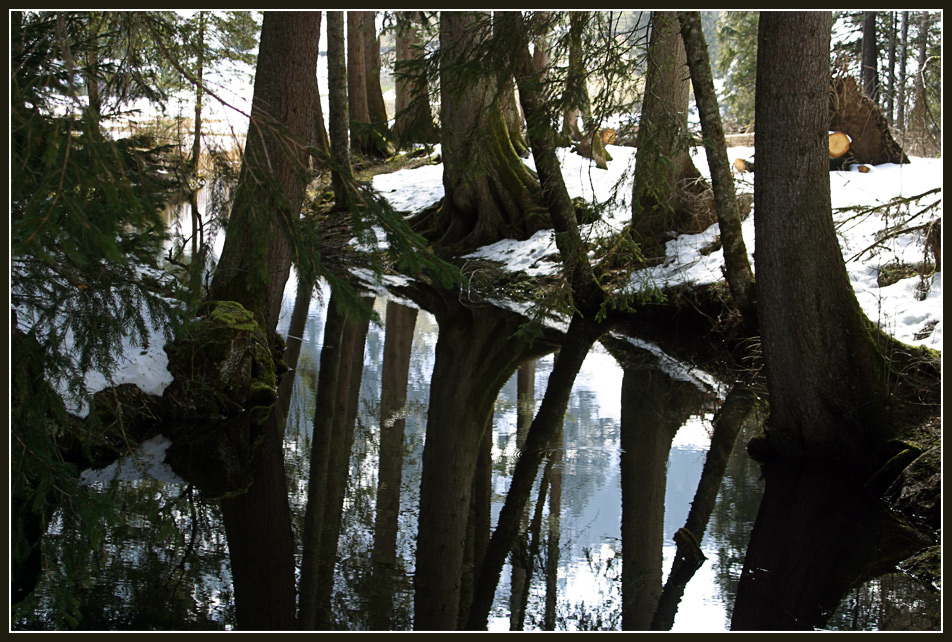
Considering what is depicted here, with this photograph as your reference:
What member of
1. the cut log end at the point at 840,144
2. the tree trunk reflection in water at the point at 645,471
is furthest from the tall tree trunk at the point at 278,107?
the cut log end at the point at 840,144

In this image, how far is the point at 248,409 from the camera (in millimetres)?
7891

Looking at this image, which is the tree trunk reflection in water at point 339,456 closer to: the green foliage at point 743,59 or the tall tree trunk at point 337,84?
the tall tree trunk at point 337,84

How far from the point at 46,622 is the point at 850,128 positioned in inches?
598

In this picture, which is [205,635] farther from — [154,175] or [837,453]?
[837,453]

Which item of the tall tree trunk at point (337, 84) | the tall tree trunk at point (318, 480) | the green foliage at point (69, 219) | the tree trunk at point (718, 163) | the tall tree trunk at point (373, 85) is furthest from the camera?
the tall tree trunk at point (373, 85)

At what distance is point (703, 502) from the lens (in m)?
5.97

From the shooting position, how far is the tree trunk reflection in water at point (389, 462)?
450 cm

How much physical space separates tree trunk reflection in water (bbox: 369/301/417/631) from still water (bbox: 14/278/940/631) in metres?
Answer: 0.06

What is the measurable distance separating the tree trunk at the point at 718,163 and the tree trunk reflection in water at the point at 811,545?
10.2 ft

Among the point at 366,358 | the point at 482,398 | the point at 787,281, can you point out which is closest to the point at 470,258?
the point at 366,358

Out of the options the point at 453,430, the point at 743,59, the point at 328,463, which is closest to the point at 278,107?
the point at 453,430

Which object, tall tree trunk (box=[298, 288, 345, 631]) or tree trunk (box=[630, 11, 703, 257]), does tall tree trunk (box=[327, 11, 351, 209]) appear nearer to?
tree trunk (box=[630, 11, 703, 257])

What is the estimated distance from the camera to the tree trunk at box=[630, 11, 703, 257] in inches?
284

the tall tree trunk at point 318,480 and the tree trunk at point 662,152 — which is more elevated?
the tree trunk at point 662,152
